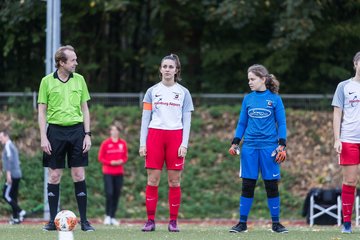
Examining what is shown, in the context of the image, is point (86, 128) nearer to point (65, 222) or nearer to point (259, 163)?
point (259, 163)

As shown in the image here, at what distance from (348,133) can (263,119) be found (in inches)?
42.1

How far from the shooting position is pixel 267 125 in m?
12.1

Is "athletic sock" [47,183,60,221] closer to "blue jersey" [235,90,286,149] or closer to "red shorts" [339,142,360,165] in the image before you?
"blue jersey" [235,90,286,149]

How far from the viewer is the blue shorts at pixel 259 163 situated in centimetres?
1211

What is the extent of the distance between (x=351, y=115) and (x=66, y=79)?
3605 mm

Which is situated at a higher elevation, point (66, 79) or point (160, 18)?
point (160, 18)

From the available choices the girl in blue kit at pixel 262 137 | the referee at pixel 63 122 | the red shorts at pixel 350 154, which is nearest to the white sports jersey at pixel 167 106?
the girl in blue kit at pixel 262 137

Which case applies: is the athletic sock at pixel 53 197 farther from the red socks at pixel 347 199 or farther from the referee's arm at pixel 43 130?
the red socks at pixel 347 199

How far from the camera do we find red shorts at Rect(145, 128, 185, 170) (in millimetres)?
12234

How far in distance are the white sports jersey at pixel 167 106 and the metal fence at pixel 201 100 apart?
15524mm

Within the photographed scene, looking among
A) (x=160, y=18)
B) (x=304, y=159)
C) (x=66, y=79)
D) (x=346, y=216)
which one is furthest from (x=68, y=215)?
(x=160, y=18)

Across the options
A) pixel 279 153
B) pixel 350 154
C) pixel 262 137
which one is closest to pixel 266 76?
pixel 262 137

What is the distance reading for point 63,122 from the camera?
1198 cm

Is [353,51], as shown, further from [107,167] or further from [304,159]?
[107,167]
